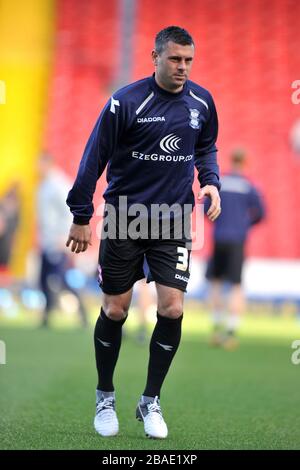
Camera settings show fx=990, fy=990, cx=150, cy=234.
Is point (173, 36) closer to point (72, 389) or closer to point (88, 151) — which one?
point (88, 151)

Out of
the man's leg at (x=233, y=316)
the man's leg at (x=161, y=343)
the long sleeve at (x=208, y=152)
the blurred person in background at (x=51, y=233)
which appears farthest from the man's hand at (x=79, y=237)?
the blurred person in background at (x=51, y=233)

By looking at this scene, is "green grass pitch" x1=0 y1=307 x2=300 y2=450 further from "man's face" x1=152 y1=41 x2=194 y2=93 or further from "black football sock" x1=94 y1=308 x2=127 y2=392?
"man's face" x1=152 y1=41 x2=194 y2=93

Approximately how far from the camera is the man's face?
207 inches

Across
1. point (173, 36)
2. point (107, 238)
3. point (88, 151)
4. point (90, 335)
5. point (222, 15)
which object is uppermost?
point (222, 15)

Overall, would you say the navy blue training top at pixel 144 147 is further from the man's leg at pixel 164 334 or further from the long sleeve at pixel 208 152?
the man's leg at pixel 164 334

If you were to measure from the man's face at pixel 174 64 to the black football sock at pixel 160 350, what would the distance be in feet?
4.25

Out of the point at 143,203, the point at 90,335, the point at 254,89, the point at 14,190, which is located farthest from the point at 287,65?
the point at 143,203

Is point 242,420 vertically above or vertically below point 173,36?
below

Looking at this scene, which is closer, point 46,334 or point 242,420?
point 242,420

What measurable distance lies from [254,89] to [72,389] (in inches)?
592

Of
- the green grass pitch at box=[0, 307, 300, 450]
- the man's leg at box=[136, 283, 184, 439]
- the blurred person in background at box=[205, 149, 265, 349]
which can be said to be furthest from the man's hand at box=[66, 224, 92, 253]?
the blurred person in background at box=[205, 149, 265, 349]

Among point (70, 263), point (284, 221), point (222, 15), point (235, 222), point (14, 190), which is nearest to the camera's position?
point (235, 222)

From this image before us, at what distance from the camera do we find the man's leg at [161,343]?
5.43 meters

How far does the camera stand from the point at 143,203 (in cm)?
546
